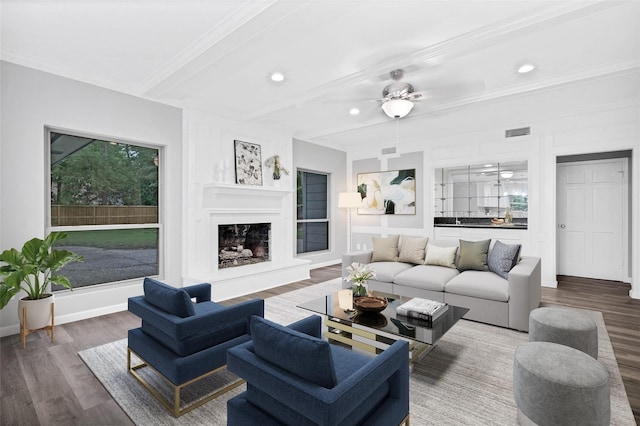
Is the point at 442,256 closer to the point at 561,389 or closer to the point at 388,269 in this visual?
the point at 388,269

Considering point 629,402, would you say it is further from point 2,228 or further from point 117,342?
point 2,228

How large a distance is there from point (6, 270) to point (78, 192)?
1206 mm

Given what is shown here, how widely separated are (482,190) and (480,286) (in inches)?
162

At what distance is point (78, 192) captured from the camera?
3818mm

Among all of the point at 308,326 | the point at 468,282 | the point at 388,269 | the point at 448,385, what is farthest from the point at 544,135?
the point at 308,326

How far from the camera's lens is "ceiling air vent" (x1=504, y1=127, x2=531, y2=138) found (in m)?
5.35

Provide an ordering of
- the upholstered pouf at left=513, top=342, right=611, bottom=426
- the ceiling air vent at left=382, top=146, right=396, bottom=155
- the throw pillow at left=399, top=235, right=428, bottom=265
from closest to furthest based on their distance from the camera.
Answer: the upholstered pouf at left=513, top=342, right=611, bottom=426 < the throw pillow at left=399, top=235, right=428, bottom=265 < the ceiling air vent at left=382, top=146, right=396, bottom=155

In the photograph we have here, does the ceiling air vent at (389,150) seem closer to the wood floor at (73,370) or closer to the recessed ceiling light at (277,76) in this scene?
the recessed ceiling light at (277,76)

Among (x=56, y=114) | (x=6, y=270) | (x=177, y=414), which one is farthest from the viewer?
(x=56, y=114)

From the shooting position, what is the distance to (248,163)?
535cm

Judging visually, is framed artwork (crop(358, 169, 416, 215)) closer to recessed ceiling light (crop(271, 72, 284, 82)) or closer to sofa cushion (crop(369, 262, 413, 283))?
sofa cushion (crop(369, 262, 413, 283))

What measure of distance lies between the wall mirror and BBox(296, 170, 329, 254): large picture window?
96.8 inches

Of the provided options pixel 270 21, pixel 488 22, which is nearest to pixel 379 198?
pixel 488 22

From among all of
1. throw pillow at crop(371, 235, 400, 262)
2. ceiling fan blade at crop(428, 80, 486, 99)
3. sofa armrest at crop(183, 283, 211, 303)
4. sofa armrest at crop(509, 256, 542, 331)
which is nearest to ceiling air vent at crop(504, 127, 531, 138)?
ceiling fan blade at crop(428, 80, 486, 99)
